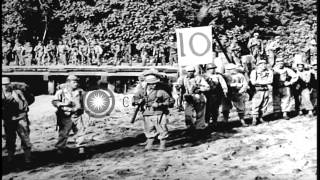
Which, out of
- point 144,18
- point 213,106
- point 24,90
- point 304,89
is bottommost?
point 213,106

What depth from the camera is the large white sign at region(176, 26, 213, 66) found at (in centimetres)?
692

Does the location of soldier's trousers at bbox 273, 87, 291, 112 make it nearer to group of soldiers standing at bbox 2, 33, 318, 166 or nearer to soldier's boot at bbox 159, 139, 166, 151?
group of soldiers standing at bbox 2, 33, 318, 166

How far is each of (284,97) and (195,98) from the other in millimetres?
2166

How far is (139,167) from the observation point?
582cm

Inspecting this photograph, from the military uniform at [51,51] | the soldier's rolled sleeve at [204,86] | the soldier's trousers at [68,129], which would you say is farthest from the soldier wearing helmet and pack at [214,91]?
the military uniform at [51,51]

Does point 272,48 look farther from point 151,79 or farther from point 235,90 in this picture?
point 151,79

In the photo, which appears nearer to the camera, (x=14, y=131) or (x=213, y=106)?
(x=14, y=131)

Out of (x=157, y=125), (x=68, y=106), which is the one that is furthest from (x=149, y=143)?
(x=68, y=106)

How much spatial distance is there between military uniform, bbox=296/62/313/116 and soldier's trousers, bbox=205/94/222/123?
1728 millimetres

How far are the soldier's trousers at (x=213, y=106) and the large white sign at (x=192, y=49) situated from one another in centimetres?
91

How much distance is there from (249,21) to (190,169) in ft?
16.9

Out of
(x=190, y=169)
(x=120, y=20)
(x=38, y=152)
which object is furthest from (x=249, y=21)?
(x=38, y=152)

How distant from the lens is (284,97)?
835 centimetres

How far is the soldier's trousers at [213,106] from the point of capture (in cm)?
762
